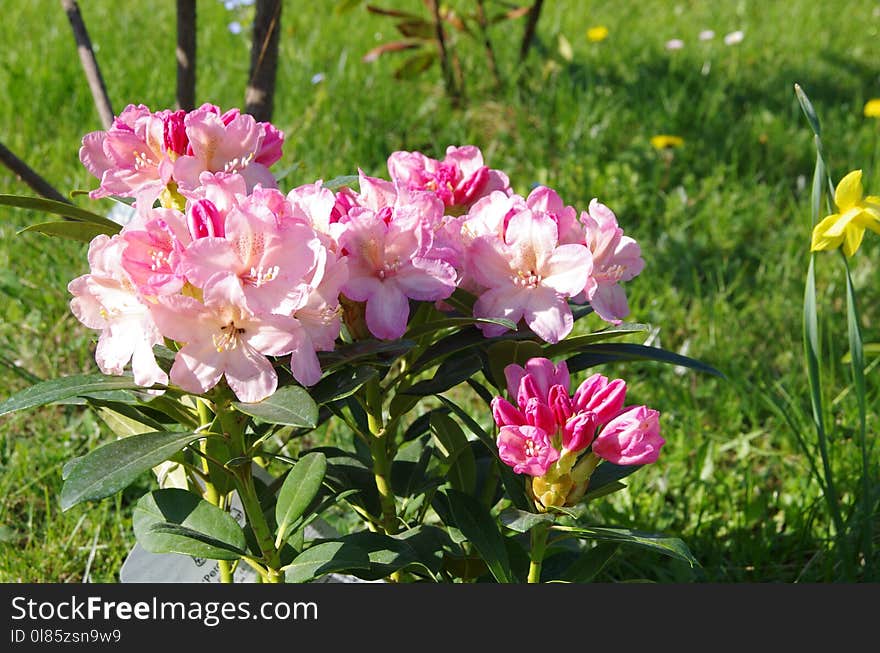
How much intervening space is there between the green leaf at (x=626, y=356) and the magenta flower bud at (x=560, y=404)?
17 cm

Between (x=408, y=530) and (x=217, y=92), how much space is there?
212 cm

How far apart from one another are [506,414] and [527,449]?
0.04 metres

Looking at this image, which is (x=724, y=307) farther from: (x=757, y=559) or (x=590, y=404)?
(x=590, y=404)

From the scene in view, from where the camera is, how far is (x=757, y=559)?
1.64 metres

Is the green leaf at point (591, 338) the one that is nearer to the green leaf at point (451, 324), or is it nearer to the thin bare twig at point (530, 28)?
the green leaf at point (451, 324)

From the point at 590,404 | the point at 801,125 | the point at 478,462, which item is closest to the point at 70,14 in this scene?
the point at 478,462

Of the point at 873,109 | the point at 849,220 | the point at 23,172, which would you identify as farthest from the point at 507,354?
the point at 873,109

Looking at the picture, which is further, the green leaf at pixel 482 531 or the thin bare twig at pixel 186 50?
the thin bare twig at pixel 186 50

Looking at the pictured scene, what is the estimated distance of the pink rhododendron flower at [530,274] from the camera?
102cm

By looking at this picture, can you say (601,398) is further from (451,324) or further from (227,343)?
(227,343)

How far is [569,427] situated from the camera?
98 cm

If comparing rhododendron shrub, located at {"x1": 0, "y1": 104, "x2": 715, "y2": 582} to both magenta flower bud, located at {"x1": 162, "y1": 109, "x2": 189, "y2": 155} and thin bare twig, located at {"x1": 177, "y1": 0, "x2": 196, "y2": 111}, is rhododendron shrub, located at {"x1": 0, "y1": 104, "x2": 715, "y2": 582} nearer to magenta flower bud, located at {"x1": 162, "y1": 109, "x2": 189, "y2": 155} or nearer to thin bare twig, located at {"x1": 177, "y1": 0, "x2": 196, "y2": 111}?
magenta flower bud, located at {"x1": 162, "y1": 109, "x2": 189, "y2": 155}

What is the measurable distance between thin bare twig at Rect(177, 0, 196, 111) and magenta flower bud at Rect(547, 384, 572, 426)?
1.09m

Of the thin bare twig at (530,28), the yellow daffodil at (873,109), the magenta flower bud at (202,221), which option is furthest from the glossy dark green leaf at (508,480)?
the yellow daffodil at (873,109)
